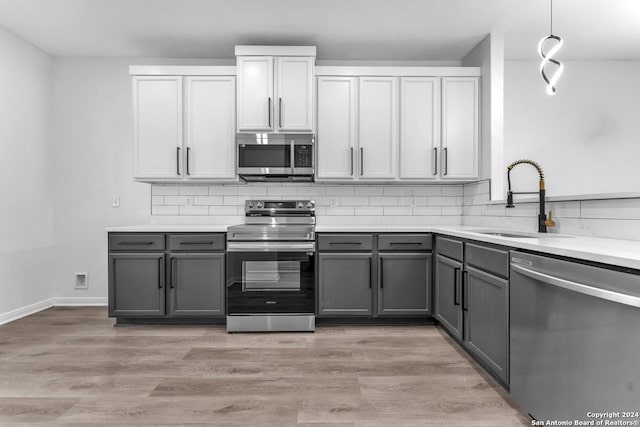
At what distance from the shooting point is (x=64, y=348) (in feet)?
9.41

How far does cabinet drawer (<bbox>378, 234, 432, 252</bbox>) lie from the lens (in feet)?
11.1

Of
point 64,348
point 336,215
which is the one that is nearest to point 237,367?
point 64,348

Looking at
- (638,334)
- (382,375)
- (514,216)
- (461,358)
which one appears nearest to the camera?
(638,334)

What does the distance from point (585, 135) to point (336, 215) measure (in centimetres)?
270

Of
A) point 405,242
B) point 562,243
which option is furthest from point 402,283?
point 562,243

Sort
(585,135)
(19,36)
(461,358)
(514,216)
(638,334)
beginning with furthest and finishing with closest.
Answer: (585,135), (19,36), (514,216), (461,358), (638,334)

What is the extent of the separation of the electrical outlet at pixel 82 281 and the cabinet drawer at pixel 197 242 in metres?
1.47

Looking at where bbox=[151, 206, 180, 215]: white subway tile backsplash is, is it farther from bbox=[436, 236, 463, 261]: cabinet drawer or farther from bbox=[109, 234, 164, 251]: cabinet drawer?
bbox=[436, 236, 463, 261]: cabinet drawer

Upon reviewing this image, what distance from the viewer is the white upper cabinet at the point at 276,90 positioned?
11.8ft

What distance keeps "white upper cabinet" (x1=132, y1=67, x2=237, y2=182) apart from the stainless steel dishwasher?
2723mm

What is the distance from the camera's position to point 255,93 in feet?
11.8

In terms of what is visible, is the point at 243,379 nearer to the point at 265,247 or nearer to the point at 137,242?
the point at 265,247

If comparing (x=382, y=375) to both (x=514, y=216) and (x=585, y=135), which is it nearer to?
(x=514, y=216)

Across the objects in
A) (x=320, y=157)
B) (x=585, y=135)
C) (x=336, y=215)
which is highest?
(x=585, y=135)
